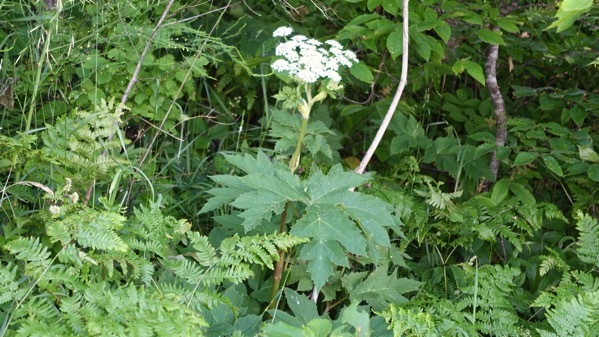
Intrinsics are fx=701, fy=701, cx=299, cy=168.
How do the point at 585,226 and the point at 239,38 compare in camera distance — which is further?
the point at 239,38

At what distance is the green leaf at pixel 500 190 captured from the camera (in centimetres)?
344

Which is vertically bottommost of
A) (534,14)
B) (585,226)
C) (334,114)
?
(334,114)

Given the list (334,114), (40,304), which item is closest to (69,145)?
(40,304)

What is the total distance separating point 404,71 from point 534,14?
4.67ft

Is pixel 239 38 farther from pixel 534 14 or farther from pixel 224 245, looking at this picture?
pixel 224 245

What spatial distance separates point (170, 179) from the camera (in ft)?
12.0

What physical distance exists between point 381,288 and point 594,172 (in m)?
1.15

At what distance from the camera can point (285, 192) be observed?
2.31 metres

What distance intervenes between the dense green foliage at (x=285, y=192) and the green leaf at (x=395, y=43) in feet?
0.04

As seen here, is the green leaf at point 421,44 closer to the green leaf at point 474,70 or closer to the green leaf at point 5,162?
the green leaf at point 474,70

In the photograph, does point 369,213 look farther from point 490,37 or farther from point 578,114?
point 578,114

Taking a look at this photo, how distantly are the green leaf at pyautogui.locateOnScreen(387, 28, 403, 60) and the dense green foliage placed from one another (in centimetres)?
1

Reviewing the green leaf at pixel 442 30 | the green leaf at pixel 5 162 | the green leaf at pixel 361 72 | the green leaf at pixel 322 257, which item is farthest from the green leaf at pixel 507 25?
the green leaf at pixel 5 162

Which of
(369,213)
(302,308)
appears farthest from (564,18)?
(302,308)
